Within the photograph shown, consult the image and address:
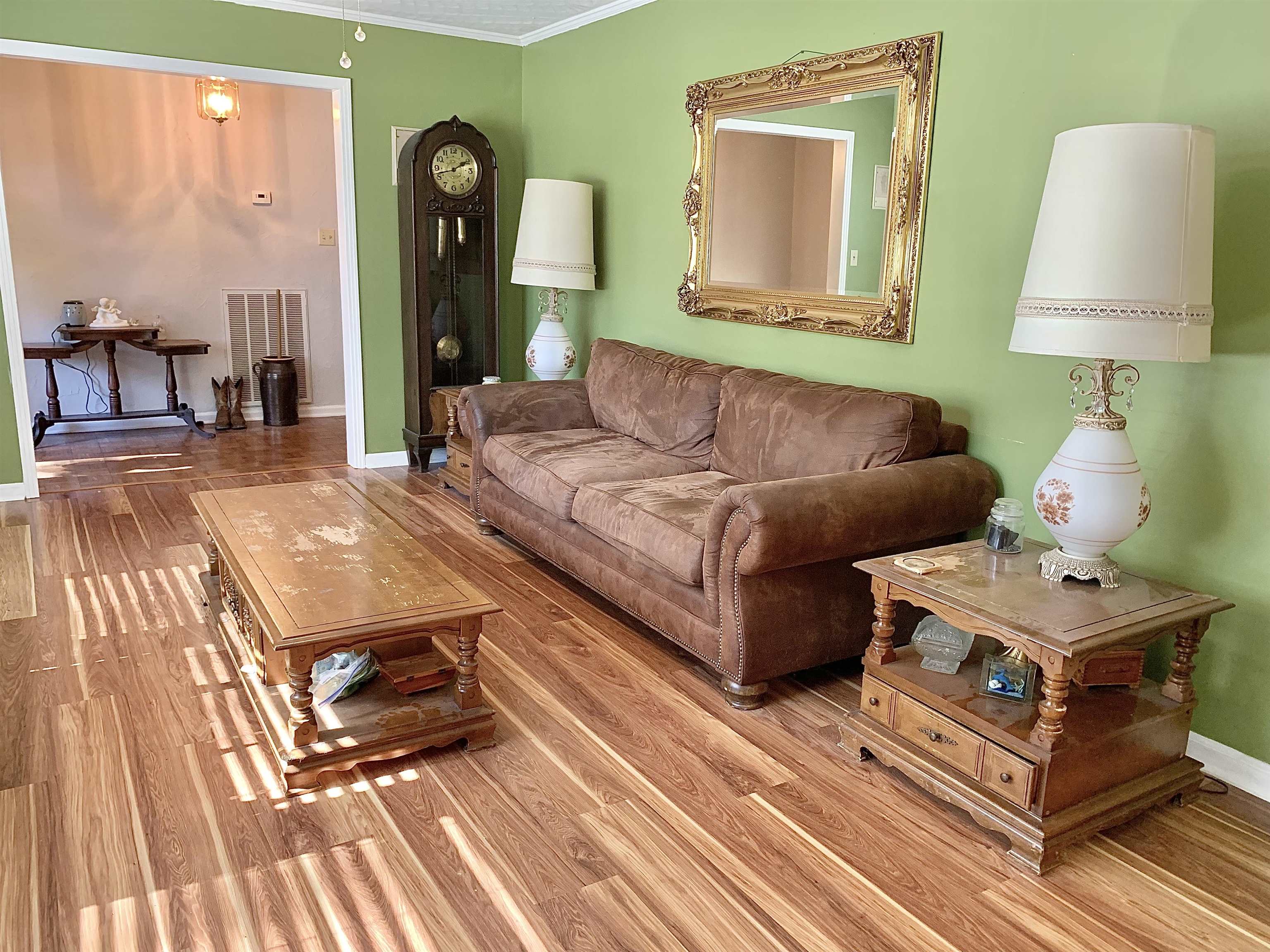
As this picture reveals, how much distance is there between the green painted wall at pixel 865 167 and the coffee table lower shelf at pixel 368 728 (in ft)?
6.66

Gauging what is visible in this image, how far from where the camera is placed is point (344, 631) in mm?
2240

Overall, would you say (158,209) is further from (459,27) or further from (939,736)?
(939,736)

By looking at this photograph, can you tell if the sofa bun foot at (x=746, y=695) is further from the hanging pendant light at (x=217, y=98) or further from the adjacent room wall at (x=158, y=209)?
the hanging pendant light at (x=217, y=98)

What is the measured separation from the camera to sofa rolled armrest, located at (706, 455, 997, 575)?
2562mm

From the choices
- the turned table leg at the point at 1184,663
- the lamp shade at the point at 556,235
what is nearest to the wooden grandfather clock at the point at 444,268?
the lamp shade at the point at 556,235

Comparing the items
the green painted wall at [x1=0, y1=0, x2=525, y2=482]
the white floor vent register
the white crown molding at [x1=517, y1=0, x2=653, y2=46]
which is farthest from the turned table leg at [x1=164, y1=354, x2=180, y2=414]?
the white crown molding at [x1=517, y1=0, x2=653, y2=46]

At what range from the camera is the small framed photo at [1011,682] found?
7.53ft

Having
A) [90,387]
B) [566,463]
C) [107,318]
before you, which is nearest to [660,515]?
[566,463]

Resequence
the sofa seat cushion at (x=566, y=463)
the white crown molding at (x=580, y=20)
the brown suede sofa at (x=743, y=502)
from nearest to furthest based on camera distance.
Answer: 1. the brown suede sofa at (x=743, y=502)
2. the sofa seat cushion at (x=566, y=463)
3. the white crown molding at (x=580, y=20)

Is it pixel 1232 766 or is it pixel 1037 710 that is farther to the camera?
pixel 1232 766

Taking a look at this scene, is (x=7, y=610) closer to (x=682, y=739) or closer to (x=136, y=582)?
(x=136, y=582)

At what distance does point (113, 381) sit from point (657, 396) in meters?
4.05

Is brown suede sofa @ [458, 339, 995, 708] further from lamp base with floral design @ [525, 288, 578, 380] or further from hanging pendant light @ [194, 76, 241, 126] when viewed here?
hanging pendant light @ [194, 76, 241, 126]

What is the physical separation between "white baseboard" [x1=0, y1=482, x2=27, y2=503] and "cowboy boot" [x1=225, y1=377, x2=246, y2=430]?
2.01 meters
